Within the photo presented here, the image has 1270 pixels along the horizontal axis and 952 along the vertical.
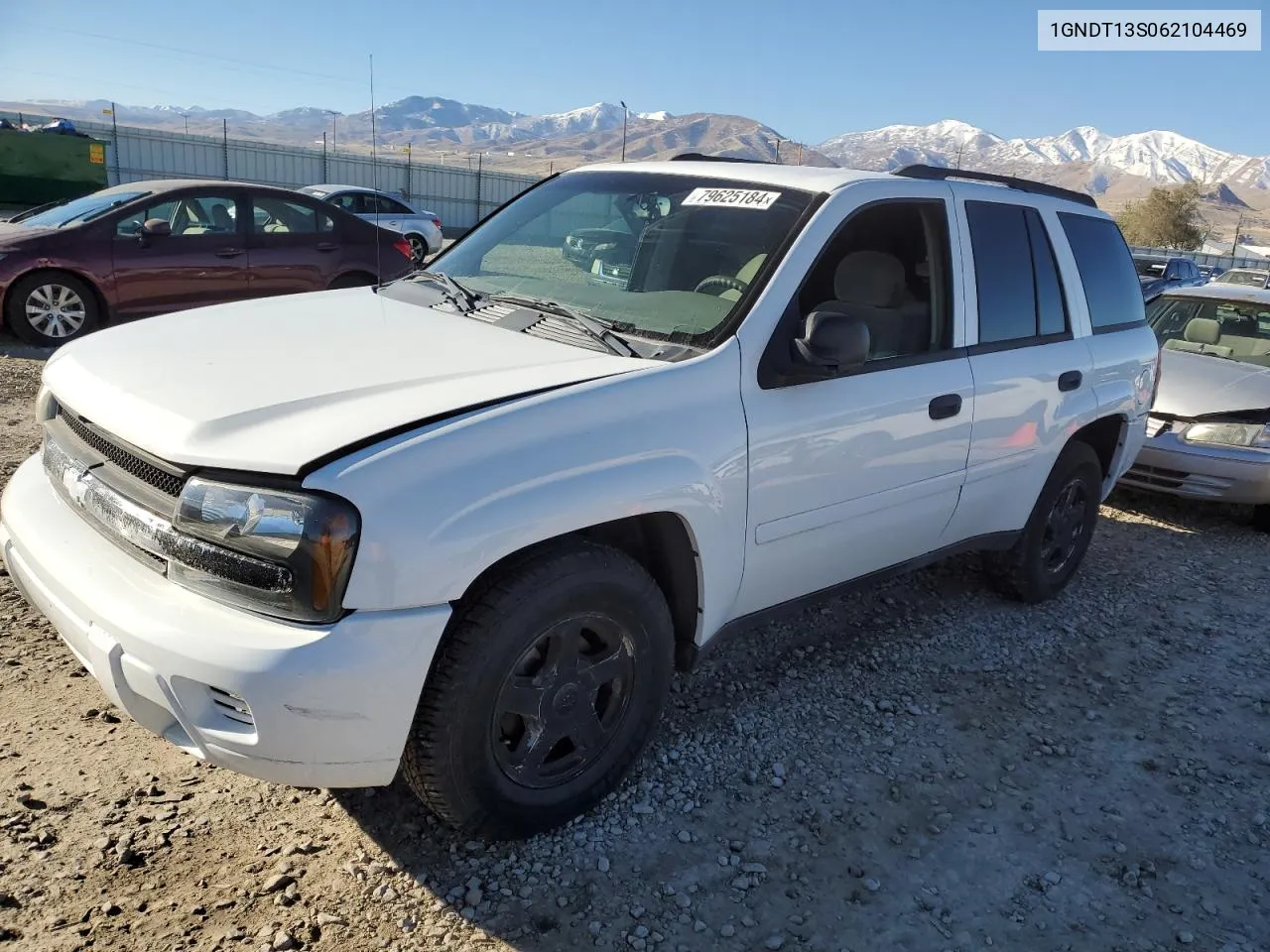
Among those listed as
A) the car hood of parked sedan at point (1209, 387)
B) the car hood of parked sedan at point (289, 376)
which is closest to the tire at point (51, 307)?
the car hood of parked sedan at point (289, 376)

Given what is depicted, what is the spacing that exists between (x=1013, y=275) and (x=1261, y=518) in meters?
3.84

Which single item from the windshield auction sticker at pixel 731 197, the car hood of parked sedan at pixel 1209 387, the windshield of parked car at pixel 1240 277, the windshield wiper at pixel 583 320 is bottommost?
the car hood of parked sedan at pixel 1209 387

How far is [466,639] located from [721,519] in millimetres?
869

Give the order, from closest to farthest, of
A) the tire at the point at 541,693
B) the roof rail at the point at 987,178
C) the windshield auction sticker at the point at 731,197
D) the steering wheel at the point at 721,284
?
the tire at the point at 541,693 < the steering wheel at the point at 721,284 < the windshield auction sticker at the point at 731,197 < the roof rail at the point at 987,178

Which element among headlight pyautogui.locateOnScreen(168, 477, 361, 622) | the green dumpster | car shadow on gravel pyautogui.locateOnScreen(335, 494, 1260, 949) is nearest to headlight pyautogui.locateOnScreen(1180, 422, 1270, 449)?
car shadow on gravel pyautogui.locateOnScreen(335, 494, 1260, 949)

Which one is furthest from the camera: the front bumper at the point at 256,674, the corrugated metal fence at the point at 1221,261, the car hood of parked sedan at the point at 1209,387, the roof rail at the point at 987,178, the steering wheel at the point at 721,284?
the corrugated metal fence at the point at 1221,261

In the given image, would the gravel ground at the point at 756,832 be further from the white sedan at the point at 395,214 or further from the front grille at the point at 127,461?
the white sedan at the point at 395,214

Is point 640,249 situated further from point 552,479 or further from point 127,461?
point 127,461

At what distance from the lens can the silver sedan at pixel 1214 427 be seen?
629 centimetres

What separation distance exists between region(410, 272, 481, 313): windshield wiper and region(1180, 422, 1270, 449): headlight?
202 inches

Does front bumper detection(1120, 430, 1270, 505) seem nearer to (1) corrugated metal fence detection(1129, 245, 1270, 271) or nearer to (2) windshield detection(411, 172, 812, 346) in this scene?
(2) windshield detection(411, 172, 812, 346)

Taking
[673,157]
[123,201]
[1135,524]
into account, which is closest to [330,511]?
[673,157]

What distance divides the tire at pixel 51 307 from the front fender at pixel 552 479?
7347mm

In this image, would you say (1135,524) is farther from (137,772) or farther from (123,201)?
(123,201)
